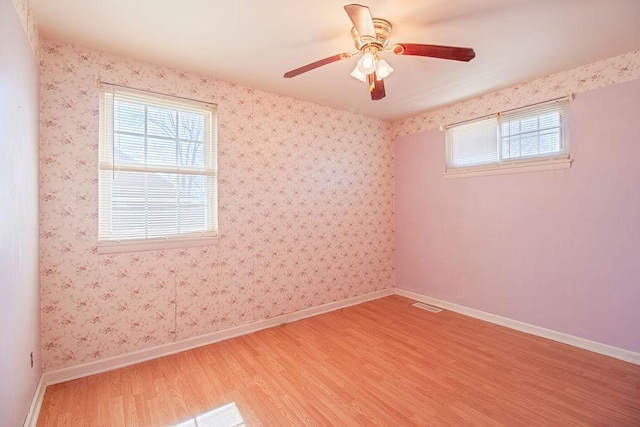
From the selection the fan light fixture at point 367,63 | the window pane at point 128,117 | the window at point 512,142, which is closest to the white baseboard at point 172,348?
the window pane at point 128,117

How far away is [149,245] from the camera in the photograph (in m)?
2.48

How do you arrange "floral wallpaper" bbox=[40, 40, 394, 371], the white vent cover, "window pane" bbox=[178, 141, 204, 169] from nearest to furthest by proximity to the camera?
"floral wallpaper" bbox=[40, 40, 394, 371] < "window pane" bbox=[178, 141, 204, 169] < the white vent cover

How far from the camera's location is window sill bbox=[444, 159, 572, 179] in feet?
9.04

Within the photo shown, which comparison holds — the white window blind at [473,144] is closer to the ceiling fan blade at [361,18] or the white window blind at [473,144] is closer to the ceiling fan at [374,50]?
the ceiling fan at [374,50]

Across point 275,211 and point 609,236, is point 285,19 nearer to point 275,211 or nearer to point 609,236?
point 275,211

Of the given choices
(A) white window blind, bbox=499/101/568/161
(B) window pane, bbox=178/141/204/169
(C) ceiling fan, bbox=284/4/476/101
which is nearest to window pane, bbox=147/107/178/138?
(B) window pane, bbox=178/141/204/169

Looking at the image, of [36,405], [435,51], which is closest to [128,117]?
[36,405]

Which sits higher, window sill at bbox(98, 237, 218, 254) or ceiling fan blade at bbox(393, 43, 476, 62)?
ceiling fan blade at bbox(393, 43, 476, 62)

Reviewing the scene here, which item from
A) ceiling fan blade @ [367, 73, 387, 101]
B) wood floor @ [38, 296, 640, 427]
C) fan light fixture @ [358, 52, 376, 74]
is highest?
fan light fixture @ [358, 52, 376, 74]

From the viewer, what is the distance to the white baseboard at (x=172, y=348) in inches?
85.6

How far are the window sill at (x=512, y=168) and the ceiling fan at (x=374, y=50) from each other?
182 cm

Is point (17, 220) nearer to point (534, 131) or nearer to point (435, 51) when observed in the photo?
point (435, 51)

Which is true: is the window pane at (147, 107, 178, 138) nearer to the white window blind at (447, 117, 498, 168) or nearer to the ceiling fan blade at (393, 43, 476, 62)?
the ceiling fan blade at (393, 43, 476, 62)

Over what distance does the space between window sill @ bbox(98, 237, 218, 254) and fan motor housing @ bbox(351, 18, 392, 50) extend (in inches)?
82.3
